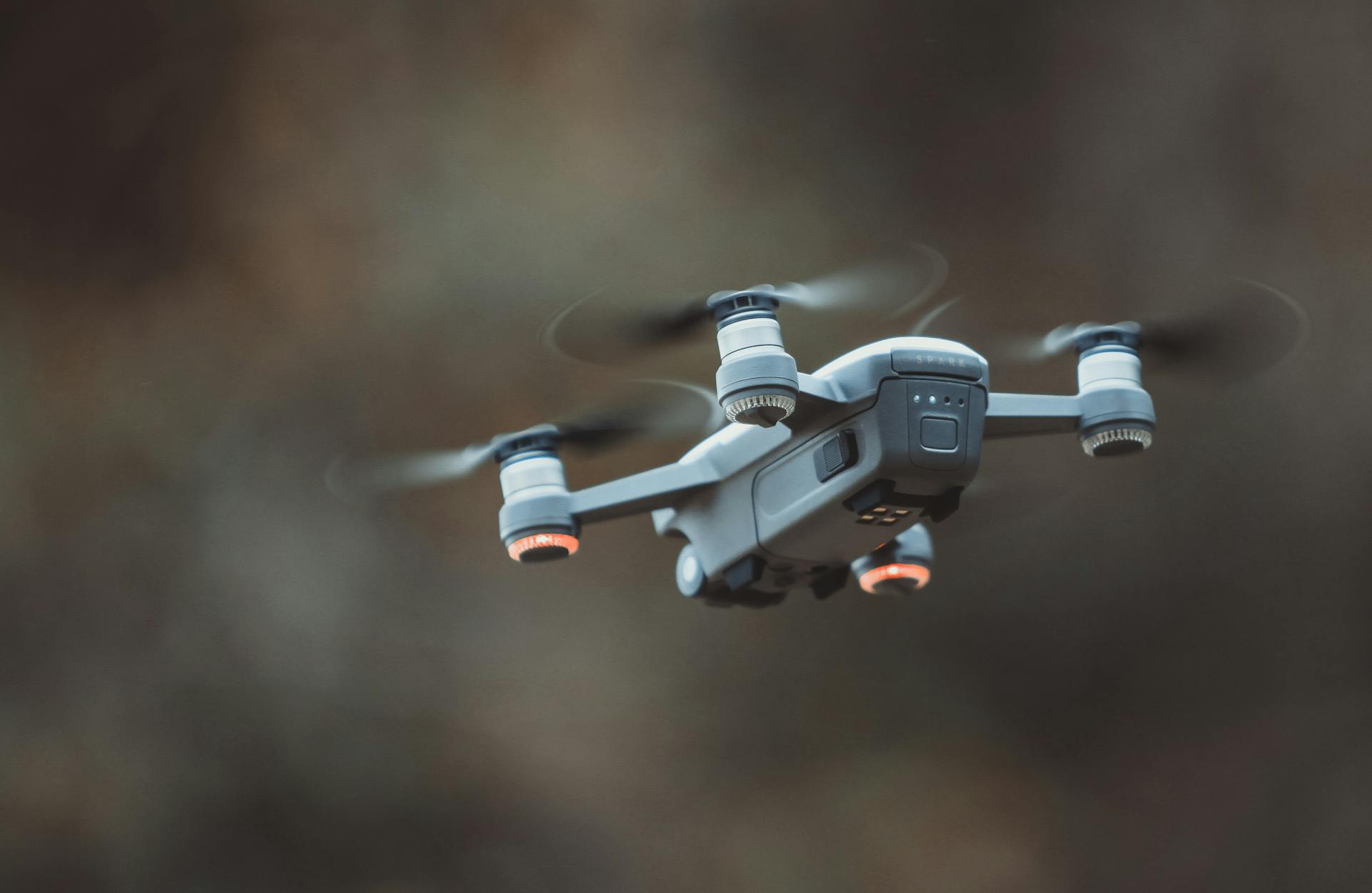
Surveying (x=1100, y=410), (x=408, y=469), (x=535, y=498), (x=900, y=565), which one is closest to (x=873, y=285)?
(x=1100, y=410)

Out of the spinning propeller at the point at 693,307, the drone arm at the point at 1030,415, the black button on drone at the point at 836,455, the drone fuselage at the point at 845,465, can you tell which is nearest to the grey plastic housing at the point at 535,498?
the drone fuselage at the point at 845,465

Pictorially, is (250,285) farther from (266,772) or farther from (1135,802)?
(1135,802)

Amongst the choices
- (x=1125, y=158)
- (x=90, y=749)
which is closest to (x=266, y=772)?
(x=90, y=749)

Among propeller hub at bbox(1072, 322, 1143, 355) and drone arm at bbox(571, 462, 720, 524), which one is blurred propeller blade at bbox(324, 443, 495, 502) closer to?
drone arm at bbox(571, 462, 720, 524)

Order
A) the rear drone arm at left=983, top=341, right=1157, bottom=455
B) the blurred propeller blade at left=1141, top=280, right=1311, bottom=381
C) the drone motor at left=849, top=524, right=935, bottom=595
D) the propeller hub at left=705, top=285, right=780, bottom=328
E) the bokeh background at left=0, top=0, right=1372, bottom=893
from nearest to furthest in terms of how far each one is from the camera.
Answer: the propeller hub at left=705, top=285, right=780, bottom=328 < the blurred propeller blade at left=1141, top=280, right=1311, bottom=381 < the rear drone arm at left=983, top=341, right=1157, bottom=455 < the drone motor at left=849, top=524, right=935, bottom=595 < the bokeh background at left=0, top=0, right=1372, bottom=893

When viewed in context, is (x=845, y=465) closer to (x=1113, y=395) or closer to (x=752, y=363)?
(x=752, y=363)

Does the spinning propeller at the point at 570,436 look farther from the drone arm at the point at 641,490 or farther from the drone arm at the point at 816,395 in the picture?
the drone arm at the point at 816,395

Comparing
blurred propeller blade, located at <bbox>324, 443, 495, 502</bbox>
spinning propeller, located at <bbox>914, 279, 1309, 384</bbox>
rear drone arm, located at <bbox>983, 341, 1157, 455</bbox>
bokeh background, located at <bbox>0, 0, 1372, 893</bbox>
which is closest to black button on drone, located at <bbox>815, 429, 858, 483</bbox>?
spinning propeller, located at <bbox>914, 279, 1309, 384</bbox>
